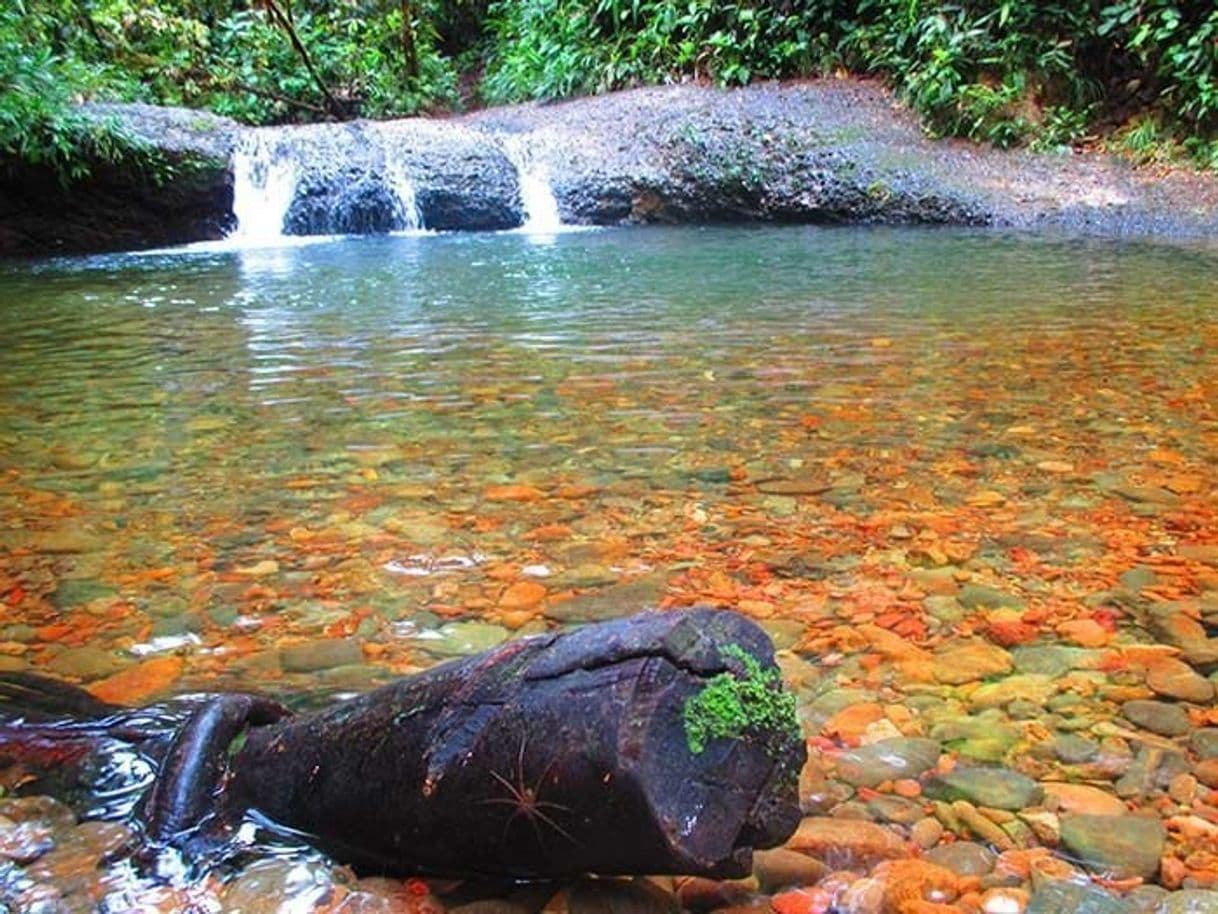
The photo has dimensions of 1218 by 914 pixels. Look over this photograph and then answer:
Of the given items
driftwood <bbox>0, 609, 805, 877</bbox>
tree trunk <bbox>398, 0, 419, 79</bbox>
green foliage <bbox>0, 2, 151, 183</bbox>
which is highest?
tree trunk <bbox>398, 0, 419, 79</bbox>

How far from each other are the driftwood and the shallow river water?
9 cm

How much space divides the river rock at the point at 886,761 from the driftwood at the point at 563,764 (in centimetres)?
46

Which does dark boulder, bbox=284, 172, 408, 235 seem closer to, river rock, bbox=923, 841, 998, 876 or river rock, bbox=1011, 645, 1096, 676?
river rock, bbox=1011, 645, 1096, 676

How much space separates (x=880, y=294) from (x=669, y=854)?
21.0ft

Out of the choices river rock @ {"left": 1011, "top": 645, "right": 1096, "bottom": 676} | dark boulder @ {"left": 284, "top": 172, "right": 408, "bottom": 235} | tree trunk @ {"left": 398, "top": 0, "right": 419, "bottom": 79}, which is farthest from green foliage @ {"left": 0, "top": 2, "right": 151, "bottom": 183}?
river rock @ {"left": 1011, "top": 645, "right": 1096, "bottom": 676}

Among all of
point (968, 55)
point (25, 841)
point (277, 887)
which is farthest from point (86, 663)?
point (968, 55)

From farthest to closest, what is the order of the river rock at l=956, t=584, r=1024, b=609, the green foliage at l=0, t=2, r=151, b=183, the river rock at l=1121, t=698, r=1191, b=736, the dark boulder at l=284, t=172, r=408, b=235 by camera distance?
the dark boulder at l=284, t=172, r=408, b=235 → the green foliage at l=0, t=2, r=151, b=183 → the river rock at l=956, t=584, r=1024, b=609 → the river rock at l=1121, t=698, r=1191, b=736

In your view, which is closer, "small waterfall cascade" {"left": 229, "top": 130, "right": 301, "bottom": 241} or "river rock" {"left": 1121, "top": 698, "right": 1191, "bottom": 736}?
"river rock" {"left": 1121, "top": 698, "right": 1191, "bottom": 736}

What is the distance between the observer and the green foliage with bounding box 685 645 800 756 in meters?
1.37

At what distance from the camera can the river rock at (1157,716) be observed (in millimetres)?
1992

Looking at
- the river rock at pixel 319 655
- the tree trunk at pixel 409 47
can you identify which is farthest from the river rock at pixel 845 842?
the tree trunk at pixel 409 47

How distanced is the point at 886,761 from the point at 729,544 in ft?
3.61

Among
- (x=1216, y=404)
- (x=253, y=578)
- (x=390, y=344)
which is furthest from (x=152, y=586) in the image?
(x=1216, y=404)

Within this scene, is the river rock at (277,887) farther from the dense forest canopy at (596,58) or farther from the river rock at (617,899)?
the dense forest canopy at (596,58)
